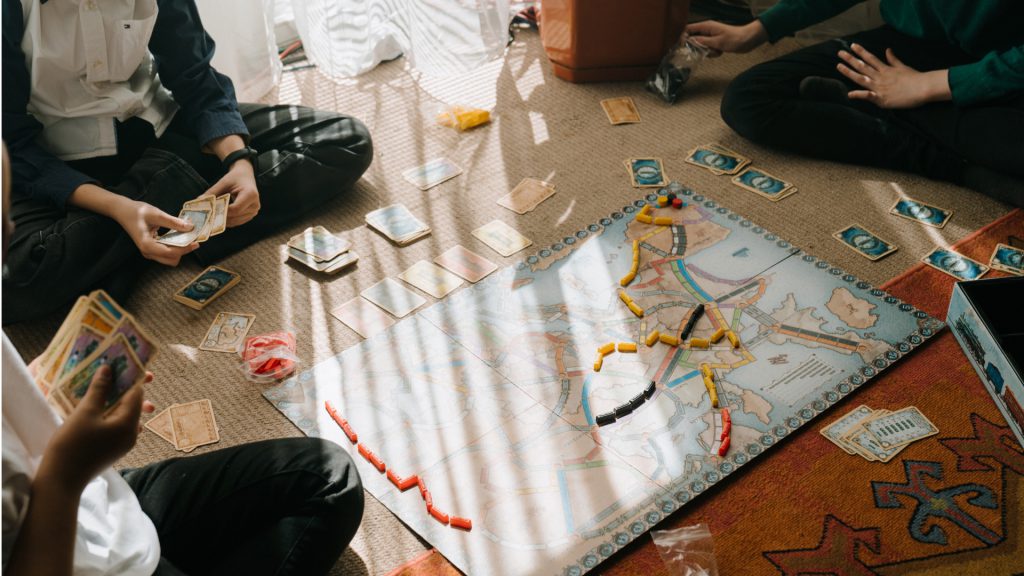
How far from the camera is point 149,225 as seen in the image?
1.93m

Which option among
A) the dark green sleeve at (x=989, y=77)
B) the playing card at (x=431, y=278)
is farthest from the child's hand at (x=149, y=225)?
the dark green sleeve at (x=989, y=77)

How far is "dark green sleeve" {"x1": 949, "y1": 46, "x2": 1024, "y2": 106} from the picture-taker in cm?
214

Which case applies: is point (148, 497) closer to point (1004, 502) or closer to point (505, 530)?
point (505, 530)

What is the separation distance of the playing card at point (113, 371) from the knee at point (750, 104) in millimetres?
1908

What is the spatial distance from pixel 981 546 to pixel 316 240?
153 centimetres

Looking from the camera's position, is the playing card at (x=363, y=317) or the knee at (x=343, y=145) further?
the knee at (x=343, y=145)

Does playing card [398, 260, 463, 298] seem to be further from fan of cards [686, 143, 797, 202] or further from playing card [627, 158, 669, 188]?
fan of cards [686, 143, 797, 202]

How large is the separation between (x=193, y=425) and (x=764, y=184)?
1499 millimetres

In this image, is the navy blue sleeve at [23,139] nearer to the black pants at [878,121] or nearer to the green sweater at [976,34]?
the black pants at [878,121]

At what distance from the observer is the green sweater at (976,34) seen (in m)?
2.16

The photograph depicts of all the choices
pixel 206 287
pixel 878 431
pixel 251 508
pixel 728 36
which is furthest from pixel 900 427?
pixel 206 287

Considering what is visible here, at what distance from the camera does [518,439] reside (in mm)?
1710

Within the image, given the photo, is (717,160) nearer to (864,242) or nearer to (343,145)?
(864,242)

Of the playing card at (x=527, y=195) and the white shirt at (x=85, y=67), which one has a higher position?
the white shirt at (x=85, y=67)
